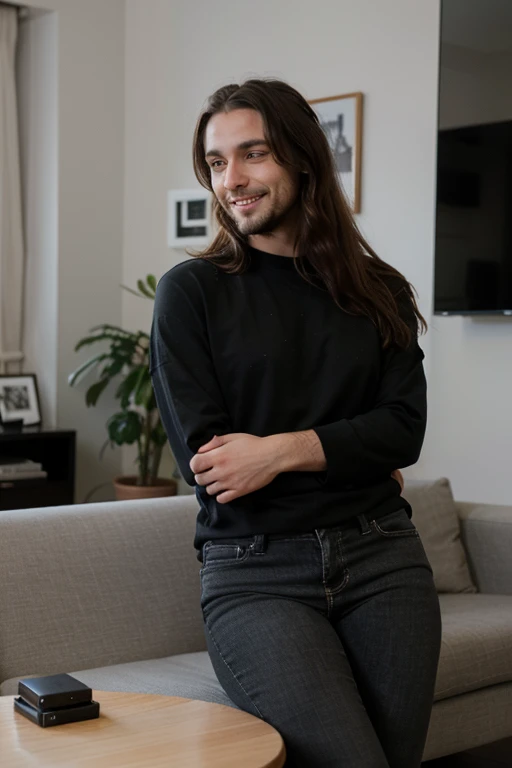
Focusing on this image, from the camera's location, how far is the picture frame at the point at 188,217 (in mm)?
4914

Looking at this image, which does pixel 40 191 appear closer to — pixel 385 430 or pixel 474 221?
pixel 474 221

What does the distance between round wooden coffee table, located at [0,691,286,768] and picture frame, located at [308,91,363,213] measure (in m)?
2.85

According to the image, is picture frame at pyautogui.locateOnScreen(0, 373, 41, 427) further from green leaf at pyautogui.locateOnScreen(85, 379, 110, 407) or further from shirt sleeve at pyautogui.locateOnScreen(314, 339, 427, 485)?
shirt sleeve at pyautogui.locateOnScreen(314, 339, 427, 485)

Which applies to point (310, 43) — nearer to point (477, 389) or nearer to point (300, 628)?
point (477, 389)

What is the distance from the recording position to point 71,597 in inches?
91.8

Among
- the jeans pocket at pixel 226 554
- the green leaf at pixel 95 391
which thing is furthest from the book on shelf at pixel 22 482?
the jeans pocket at pixel 226 554

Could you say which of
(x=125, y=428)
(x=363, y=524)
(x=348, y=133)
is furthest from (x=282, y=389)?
(x=125, y=428)

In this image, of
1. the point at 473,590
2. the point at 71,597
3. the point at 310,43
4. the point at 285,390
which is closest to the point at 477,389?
the point at 473,590

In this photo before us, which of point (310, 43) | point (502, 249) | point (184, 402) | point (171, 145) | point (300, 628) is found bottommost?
point (300, 628)

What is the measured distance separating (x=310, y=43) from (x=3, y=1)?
1501 mm

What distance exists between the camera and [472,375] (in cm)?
386

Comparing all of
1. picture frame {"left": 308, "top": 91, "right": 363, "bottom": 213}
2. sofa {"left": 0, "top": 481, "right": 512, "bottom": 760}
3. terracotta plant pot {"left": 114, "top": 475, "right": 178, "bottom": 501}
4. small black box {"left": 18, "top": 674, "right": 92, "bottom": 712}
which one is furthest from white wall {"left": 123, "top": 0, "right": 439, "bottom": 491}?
small black box {"left": 18, "top": 674, "right": 92, "bottom": 712}

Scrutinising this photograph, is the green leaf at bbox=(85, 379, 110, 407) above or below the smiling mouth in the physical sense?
below

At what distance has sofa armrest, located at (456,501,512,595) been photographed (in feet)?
10.1
